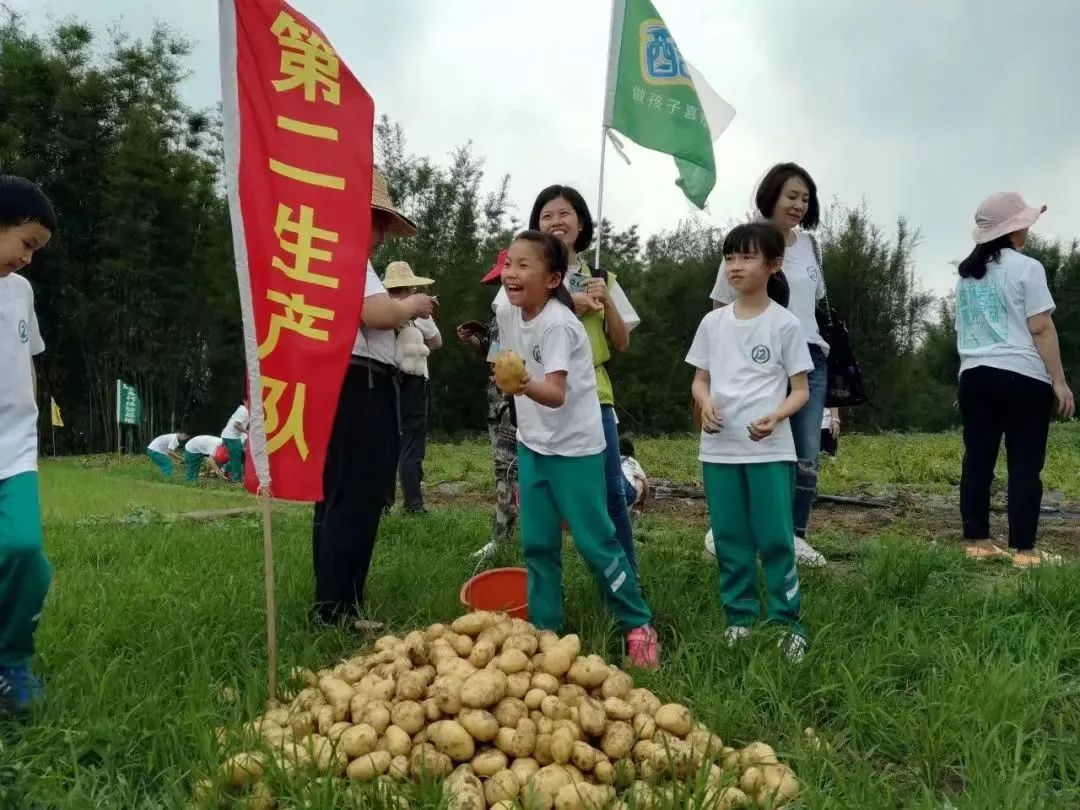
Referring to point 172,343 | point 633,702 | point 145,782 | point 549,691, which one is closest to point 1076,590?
point 633,702

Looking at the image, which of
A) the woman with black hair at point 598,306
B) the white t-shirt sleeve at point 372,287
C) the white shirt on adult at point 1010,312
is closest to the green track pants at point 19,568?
the white t-shirt sleeve at point 372,287

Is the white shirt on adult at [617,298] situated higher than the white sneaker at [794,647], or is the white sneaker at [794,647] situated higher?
the white shirt on adult at [617,298]

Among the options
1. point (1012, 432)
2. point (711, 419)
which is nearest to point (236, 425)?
point (711, 419)

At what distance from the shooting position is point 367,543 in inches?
115

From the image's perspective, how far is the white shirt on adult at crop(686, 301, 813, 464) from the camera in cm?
268

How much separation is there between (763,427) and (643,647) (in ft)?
2.58

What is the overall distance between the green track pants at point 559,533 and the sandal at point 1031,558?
1.90 meters

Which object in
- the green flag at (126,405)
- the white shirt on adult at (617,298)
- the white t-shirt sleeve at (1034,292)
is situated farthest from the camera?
the green flag at (126,405)

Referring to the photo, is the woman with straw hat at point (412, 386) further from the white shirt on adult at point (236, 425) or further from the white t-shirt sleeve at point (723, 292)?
the white shirt on adult at point (236, 425)

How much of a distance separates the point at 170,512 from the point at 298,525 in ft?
5.64

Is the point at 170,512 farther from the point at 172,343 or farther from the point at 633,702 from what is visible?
the point at 172,343

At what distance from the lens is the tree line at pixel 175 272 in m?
15.8

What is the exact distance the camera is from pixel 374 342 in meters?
2.86

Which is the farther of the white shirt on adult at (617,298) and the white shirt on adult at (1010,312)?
the white shirt on adult at (1010,312)
